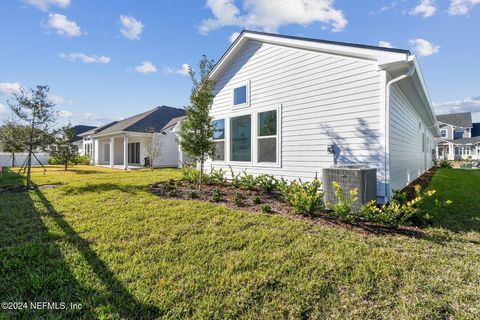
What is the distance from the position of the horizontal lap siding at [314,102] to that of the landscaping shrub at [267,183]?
43 cm

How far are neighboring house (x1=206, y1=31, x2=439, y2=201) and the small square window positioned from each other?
0.04 m

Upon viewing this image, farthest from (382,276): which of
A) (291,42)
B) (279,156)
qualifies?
(291,42)

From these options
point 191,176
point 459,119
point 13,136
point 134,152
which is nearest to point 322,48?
point 191,176

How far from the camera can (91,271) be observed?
2682 millimetres

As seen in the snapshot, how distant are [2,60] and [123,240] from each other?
1254cm

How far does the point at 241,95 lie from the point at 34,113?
732 centimetres

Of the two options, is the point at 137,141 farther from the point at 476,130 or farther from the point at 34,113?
the point at 476,130

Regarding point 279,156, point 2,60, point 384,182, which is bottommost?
point 384,182

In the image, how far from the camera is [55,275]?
2584mm

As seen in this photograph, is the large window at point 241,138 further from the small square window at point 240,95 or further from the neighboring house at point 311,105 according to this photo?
the small square window at point 240,95

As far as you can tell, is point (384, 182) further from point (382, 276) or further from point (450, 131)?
point (450, 131)

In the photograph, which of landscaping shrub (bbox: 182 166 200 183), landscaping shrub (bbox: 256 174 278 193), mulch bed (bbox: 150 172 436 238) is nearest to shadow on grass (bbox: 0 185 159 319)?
mulch bed (bbox: 150 172 436 238)

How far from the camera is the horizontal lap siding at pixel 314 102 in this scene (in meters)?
5.31

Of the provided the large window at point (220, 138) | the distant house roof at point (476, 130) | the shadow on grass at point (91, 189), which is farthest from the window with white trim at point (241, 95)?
the distant house roof at point (476, 130)
